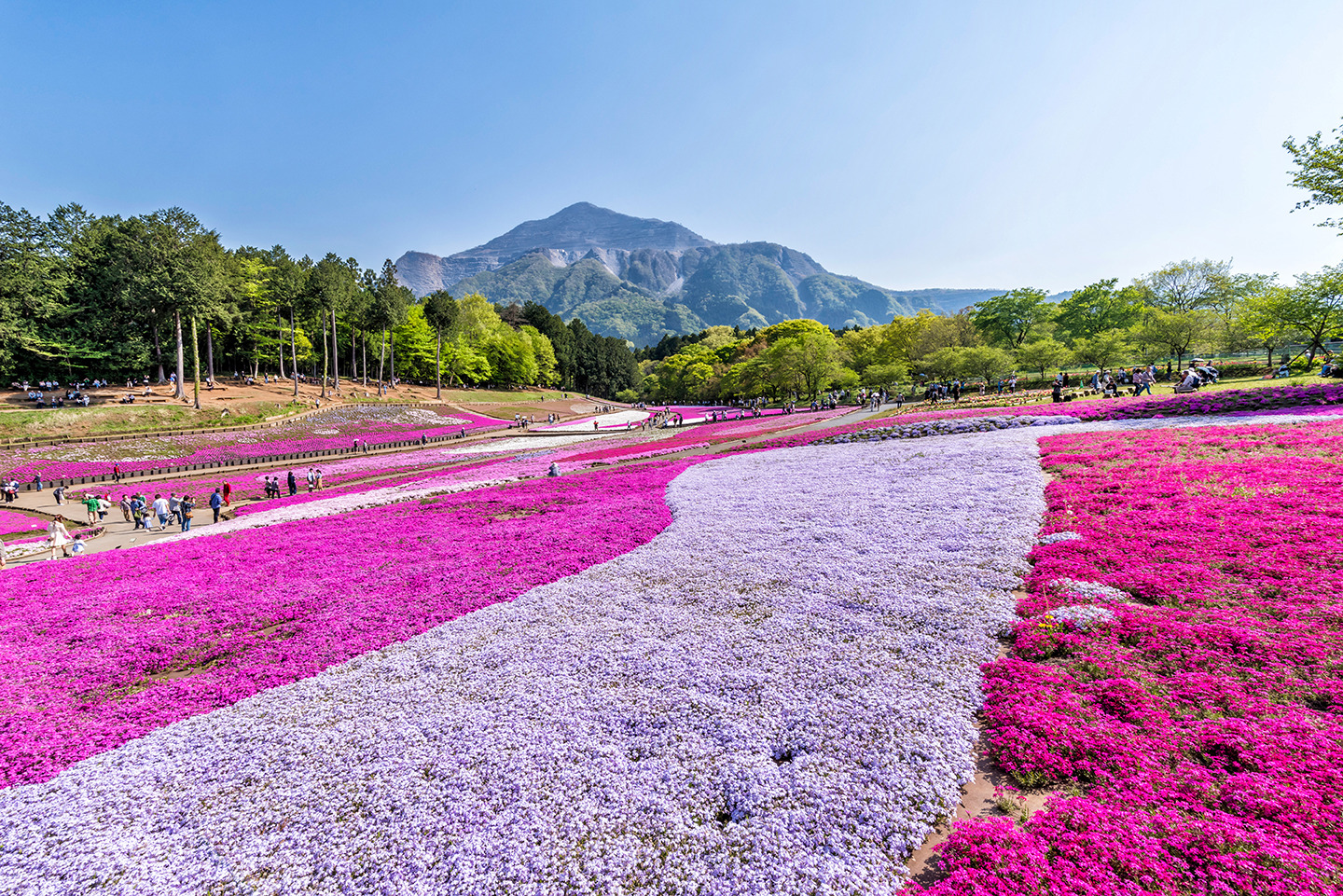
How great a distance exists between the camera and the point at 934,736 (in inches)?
232

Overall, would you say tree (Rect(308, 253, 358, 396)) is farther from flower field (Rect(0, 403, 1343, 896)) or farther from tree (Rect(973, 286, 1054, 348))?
tree (Rect(973, 286, 1054, 348))

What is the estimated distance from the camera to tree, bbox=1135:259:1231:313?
2840 inches

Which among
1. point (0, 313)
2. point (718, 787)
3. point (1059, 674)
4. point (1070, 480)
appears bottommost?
point (718, 787)

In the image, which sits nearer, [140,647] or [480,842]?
[480,842]

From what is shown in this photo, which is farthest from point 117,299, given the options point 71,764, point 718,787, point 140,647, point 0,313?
point 718,787

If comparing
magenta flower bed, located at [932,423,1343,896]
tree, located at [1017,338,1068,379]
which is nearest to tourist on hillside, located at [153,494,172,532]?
magenta flower bed, located at [932,423,1343,896]

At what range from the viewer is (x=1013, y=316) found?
70688mm

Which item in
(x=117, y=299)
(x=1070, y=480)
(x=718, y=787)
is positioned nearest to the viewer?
(x=718, y=787)

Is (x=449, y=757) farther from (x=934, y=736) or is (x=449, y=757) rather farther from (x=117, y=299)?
(x=117, y=299)

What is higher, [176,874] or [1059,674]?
[1059,674]

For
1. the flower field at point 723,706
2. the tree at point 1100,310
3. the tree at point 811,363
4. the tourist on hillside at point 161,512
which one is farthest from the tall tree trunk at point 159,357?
the tree at point 1100,310

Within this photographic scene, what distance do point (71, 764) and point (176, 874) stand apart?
339cm

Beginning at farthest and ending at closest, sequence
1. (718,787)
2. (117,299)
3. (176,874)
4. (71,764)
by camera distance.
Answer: (117,299), (71,764), (718,787), (176,874)

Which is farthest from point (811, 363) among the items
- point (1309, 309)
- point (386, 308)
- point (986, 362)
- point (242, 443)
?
point (242, 443)
